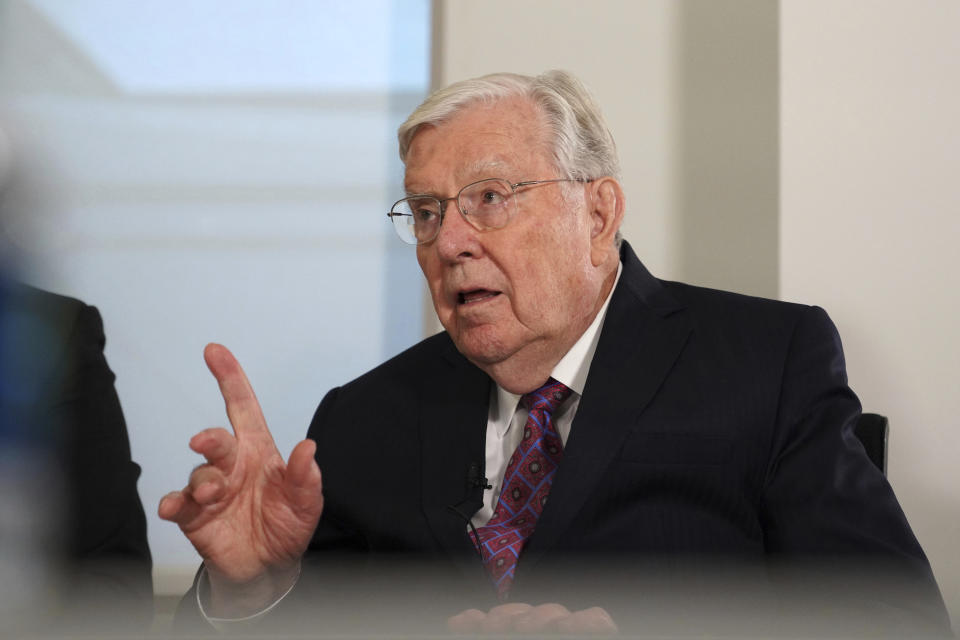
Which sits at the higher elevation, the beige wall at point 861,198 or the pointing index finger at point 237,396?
the beige wall at point 861,198

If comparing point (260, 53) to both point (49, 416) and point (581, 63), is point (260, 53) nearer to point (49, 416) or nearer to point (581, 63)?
point (581, 63)

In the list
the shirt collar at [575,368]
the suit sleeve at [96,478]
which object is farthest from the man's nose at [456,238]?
the suit sleeve at [96,478]

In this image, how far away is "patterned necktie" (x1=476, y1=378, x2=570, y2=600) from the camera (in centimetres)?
128

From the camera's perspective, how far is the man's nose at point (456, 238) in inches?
53.6

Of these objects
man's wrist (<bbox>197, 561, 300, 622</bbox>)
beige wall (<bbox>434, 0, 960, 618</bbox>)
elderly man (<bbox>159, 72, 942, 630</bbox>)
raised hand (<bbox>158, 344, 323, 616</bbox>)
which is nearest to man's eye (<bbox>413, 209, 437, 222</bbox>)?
elderly man (<bbox>159, 72, 942, 630</bbox>)

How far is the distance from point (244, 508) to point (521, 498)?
397 millimetres

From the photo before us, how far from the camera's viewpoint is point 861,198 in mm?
1879

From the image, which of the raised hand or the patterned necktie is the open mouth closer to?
the patterned necktie

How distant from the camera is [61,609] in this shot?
1.57m

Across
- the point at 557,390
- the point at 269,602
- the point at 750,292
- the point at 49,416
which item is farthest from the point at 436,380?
the point at 750,292

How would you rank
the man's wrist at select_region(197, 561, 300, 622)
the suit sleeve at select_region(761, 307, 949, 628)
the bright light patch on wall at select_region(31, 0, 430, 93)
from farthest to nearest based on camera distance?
the bright light patch on wall at select_region(31, 0, 430, 93) < the man's wrist at select_region(197, 561, 300, 622) < the suit sleeve at select_region(761, 307, 949, 628)

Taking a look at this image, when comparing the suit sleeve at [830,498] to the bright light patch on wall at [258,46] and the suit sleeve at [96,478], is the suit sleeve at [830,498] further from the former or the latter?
the bright light patch on wall at [258,46]

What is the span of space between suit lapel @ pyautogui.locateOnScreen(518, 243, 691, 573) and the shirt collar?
0.03 meters

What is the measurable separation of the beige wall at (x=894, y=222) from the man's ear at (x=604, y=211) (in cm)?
61
